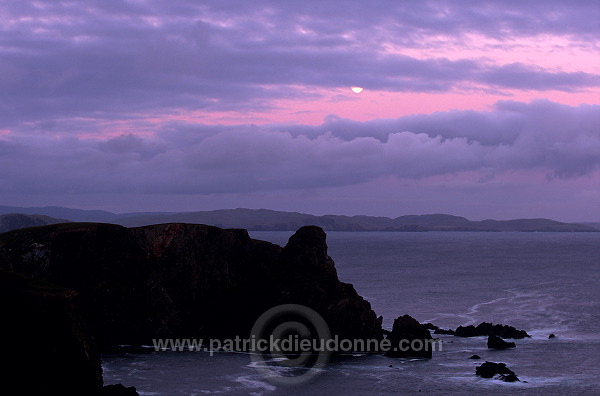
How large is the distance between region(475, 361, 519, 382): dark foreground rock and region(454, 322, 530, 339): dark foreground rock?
22.5 m

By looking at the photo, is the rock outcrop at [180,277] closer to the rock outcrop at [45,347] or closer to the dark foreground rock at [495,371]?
the dark foreground rock at [495,371]

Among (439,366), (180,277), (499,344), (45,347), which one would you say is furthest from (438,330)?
(45,347)

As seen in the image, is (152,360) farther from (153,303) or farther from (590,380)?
(590,380)

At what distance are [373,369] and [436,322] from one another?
36.3m

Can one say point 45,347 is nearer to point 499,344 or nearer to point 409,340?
point 409,340

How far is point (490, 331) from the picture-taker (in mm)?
97625

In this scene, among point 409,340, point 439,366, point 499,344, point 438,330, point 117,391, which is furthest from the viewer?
point 438,330

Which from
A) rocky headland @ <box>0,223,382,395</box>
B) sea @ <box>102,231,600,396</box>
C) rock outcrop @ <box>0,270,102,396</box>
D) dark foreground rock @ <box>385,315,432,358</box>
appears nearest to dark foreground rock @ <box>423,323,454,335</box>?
sea @ <box>102,231,600,396</box>

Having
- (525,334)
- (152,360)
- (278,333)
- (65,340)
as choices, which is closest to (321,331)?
(278,333)

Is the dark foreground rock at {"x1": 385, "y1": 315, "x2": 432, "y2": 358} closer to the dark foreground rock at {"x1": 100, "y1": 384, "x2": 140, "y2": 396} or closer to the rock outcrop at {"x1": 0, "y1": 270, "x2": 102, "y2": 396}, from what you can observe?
the dark foreground rock at {"x1": 100, "y1": 384, "x2": 140, "y2": 396}

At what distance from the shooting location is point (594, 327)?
104m

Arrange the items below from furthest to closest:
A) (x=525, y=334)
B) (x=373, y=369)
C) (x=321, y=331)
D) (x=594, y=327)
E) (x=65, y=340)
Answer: (x=594, y=327), (x=525, y=334), (x=321, y=331), (x=373, y=369), (x=65, y=340)

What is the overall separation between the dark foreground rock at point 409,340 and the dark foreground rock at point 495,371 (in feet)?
34.9

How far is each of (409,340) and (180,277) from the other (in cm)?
3169
